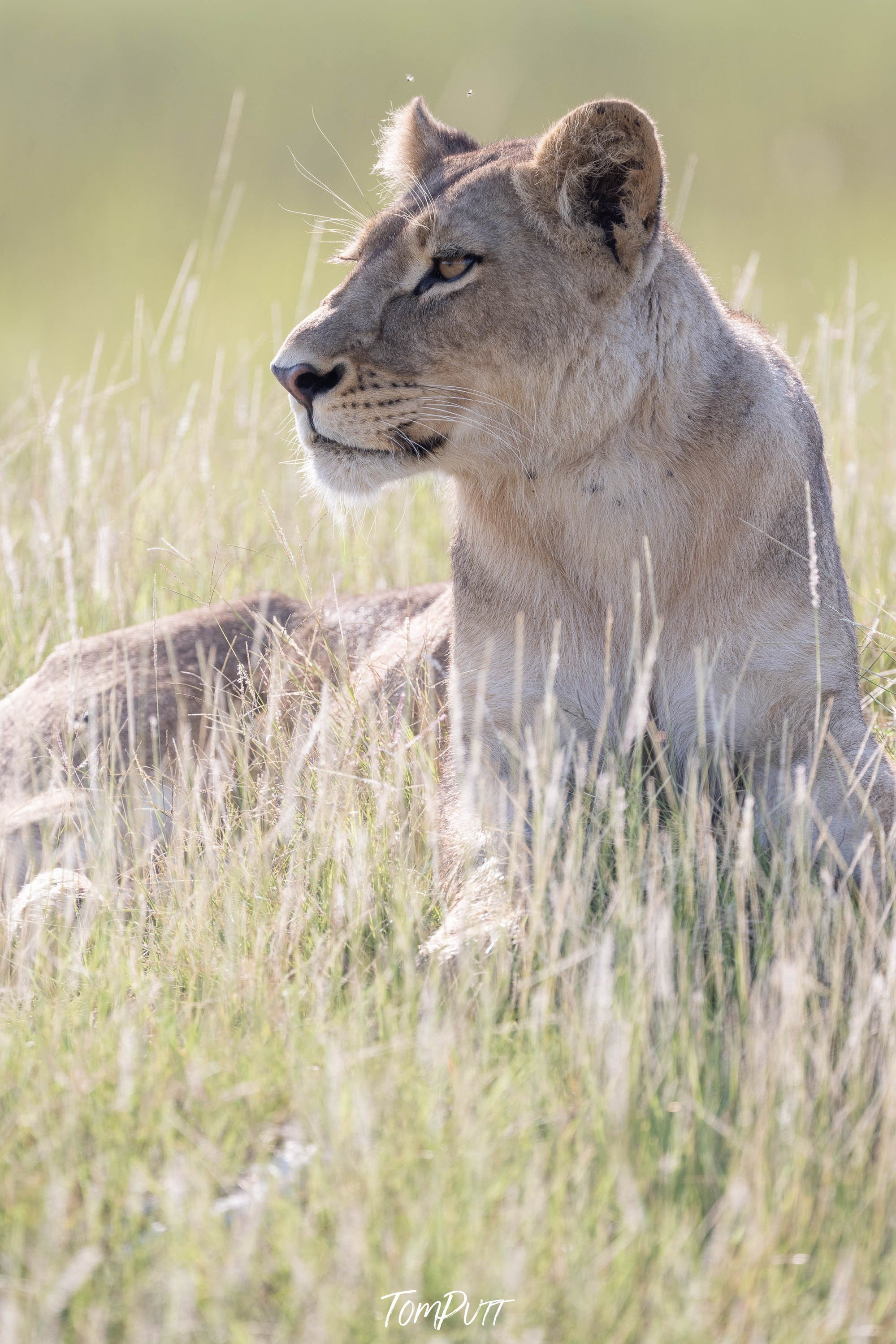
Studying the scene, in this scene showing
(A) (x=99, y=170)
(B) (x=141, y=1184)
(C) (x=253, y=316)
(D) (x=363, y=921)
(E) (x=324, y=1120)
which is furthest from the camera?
(A) (x=99, y=170)

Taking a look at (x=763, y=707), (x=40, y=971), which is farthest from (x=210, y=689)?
(x=763, y=707)

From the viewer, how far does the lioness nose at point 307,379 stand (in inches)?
134

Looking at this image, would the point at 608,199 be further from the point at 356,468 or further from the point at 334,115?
the point at 334,115

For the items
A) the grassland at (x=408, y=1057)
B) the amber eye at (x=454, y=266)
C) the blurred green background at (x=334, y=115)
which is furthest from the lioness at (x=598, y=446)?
the blurred green background at (x=334, y=115)

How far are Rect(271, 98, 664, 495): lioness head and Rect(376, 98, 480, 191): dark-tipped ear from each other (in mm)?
640

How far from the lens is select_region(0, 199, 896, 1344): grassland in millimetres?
1910

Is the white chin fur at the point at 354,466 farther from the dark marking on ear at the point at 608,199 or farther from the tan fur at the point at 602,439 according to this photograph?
the dark marking on ear at the point at 608,199

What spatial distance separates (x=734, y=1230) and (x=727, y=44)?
32232 millimetres

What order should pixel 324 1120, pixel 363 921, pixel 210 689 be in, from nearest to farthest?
pixel 324 1120 < pixel 363 921 < pixel 210 689

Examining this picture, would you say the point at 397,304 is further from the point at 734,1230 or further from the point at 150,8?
the point at 150,8

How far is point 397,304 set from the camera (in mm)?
3473

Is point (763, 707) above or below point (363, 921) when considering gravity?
above

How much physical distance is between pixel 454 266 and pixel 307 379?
47 cm

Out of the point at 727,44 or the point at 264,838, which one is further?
the point at 727,44
